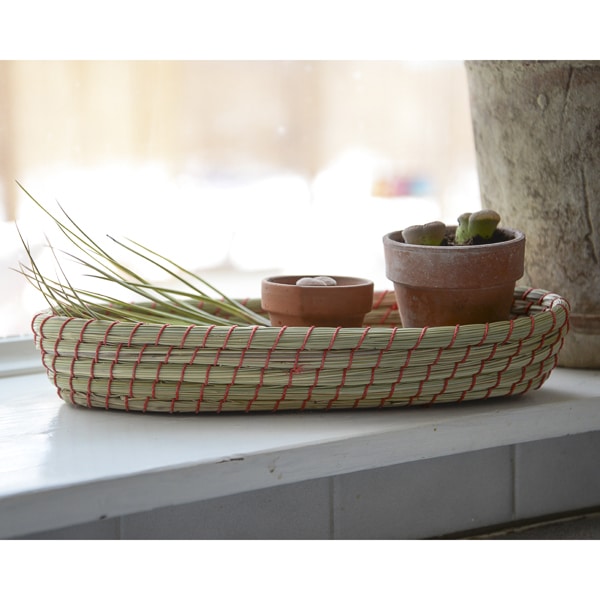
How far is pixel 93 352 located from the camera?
90 cm

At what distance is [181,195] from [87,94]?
0.71 ft

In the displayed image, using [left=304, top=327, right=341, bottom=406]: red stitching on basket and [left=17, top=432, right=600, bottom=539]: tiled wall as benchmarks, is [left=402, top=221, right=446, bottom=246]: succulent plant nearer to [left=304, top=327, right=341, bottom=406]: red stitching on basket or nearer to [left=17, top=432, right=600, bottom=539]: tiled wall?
[left=304, top=327, right=341, bottom=406]: red stitching on basket

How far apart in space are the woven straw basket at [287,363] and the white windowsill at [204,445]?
20 mm

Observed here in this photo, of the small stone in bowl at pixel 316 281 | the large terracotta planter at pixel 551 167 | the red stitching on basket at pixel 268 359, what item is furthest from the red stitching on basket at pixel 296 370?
the large terracotta planter at pixel 551 167

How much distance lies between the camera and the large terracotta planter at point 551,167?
1019 millimetres

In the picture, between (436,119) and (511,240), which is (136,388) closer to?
(511,240)

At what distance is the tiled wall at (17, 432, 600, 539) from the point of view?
974 millimetres

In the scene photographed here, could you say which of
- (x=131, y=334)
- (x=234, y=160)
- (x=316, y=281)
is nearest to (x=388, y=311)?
(x=316, y=281)

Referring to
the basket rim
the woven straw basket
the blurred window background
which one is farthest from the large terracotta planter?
the blurred window background

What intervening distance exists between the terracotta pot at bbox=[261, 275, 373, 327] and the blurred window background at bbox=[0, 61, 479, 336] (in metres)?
0.41

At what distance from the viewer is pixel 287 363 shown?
2.87 ft

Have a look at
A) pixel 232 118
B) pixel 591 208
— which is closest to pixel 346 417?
pixel 591 208

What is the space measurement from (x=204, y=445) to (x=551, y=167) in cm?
52

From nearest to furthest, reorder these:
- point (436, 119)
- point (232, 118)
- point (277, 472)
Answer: point (277, 472) → point (232, 118) → point (436, 119)
